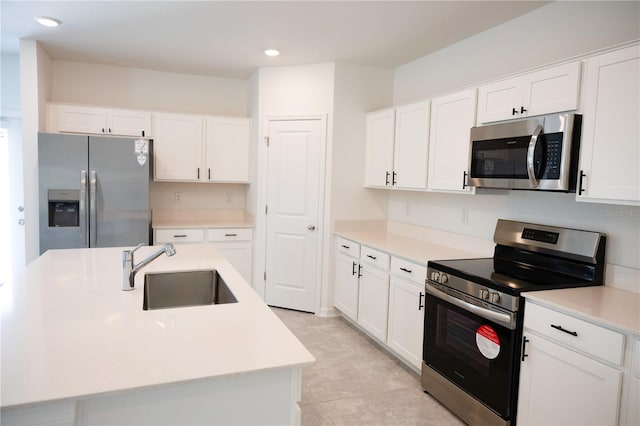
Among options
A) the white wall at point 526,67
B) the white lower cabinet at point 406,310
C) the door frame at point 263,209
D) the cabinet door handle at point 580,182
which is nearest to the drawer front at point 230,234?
the door frame at point 263,209

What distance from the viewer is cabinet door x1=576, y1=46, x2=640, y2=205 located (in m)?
1.87

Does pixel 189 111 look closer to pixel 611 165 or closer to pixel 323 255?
pixel 323 255

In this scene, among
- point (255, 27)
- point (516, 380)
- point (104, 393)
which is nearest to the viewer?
point (104, 393)

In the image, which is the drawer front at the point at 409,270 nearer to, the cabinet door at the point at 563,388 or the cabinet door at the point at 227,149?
the cabinet door at the point at 563,388

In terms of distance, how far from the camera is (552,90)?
222cm

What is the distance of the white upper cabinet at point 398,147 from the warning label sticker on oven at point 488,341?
1.36 meters

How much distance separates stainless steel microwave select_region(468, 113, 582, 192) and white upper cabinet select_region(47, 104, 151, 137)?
339cm

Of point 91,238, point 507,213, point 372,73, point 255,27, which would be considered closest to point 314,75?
point 372,73

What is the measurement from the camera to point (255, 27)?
3.27m

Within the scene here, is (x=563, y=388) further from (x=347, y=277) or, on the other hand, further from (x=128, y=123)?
(x=128, y=123)

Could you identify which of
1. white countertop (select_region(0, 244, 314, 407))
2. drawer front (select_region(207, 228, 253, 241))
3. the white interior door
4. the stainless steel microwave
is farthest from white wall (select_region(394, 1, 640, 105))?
white countertop (select_region(0, 244, 314, 407))

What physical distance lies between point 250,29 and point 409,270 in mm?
2270

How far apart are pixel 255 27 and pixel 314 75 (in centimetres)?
103

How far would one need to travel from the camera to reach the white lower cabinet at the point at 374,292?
329cm
